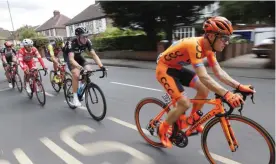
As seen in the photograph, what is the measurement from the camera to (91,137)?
4.74m

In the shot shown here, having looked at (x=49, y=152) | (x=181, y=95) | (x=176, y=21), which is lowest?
(x=49, y=152)

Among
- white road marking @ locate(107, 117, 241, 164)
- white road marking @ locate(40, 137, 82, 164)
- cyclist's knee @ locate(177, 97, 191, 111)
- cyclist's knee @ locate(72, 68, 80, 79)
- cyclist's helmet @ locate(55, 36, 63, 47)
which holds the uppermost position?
cyclist's helmet @ locate(55, 36, 63, 47)

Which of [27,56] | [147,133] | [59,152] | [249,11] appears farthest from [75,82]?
[249,11]

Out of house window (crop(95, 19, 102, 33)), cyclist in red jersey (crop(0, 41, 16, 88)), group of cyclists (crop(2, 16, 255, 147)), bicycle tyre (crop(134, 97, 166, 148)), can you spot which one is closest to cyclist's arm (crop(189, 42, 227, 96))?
group of cyclists (crop(2, 16, 255, 147))

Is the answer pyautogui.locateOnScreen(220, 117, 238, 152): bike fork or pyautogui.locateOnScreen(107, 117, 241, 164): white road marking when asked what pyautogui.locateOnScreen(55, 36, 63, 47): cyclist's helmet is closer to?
pyautogui.locateOnScreen(107, 117, 241, 164): white road marking

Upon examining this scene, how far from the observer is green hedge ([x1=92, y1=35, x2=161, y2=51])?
19125 millimetres

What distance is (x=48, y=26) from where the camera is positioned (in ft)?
253

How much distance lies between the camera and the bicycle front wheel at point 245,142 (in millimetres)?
2809

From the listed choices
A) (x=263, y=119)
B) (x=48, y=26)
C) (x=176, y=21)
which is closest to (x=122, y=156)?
(x=263, y=119)

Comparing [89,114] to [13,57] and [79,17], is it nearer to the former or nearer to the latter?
[13,57]

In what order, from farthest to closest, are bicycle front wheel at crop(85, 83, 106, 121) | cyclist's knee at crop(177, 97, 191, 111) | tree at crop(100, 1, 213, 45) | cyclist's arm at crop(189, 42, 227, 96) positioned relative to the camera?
tree at crop(100, 1, 213, 45) < bicycle front wheel at crop(85, 83, 106, 121) < cyclist's knee at crop(177, 97, 191, 111) < cyclist's arm at crop(189, 42, 227, 96)

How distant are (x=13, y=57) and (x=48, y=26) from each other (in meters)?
72.2

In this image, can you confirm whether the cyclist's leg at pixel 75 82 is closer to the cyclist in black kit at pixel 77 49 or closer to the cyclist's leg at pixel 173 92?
the cyclist in black kit at pixel 77 49

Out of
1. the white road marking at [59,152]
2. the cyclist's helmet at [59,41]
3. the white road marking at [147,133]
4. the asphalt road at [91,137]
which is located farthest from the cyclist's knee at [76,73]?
the cyclist's helmet at [59,41]
